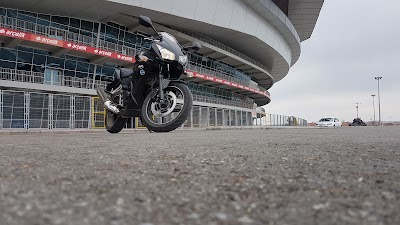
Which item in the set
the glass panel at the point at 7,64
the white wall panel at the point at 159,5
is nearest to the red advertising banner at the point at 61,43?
the glass panel at the point at 7,64

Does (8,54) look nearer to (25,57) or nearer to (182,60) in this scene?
(25,57)

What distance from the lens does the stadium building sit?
20.8 m

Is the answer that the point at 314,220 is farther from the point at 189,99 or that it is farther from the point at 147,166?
the point at 189,99

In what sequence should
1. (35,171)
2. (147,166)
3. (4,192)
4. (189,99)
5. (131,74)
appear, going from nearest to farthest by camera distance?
(4,192)
(35,171)
(147,166)
(189,99)
(131,74)

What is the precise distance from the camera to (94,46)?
31562 mm

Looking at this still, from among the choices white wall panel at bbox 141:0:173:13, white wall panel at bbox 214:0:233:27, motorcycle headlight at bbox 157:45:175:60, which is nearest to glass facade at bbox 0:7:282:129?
white wall panel at bbox 141:0:173:13

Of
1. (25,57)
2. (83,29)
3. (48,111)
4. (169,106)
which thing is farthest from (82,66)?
(169,106)

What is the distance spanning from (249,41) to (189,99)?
41523 millimetres

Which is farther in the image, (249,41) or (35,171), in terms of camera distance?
(249,41)

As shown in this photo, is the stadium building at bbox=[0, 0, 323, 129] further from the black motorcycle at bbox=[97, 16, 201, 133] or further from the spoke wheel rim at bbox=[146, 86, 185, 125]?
the spoke wheel rim at bbox=[146, 86, 185, 125]

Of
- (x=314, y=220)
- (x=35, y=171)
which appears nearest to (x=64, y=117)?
(x=35, y=171)

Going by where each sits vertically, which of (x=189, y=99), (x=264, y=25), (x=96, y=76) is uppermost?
(x=264, y=25)

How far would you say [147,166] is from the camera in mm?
2322

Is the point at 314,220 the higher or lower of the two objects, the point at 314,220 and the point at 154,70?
the lower
